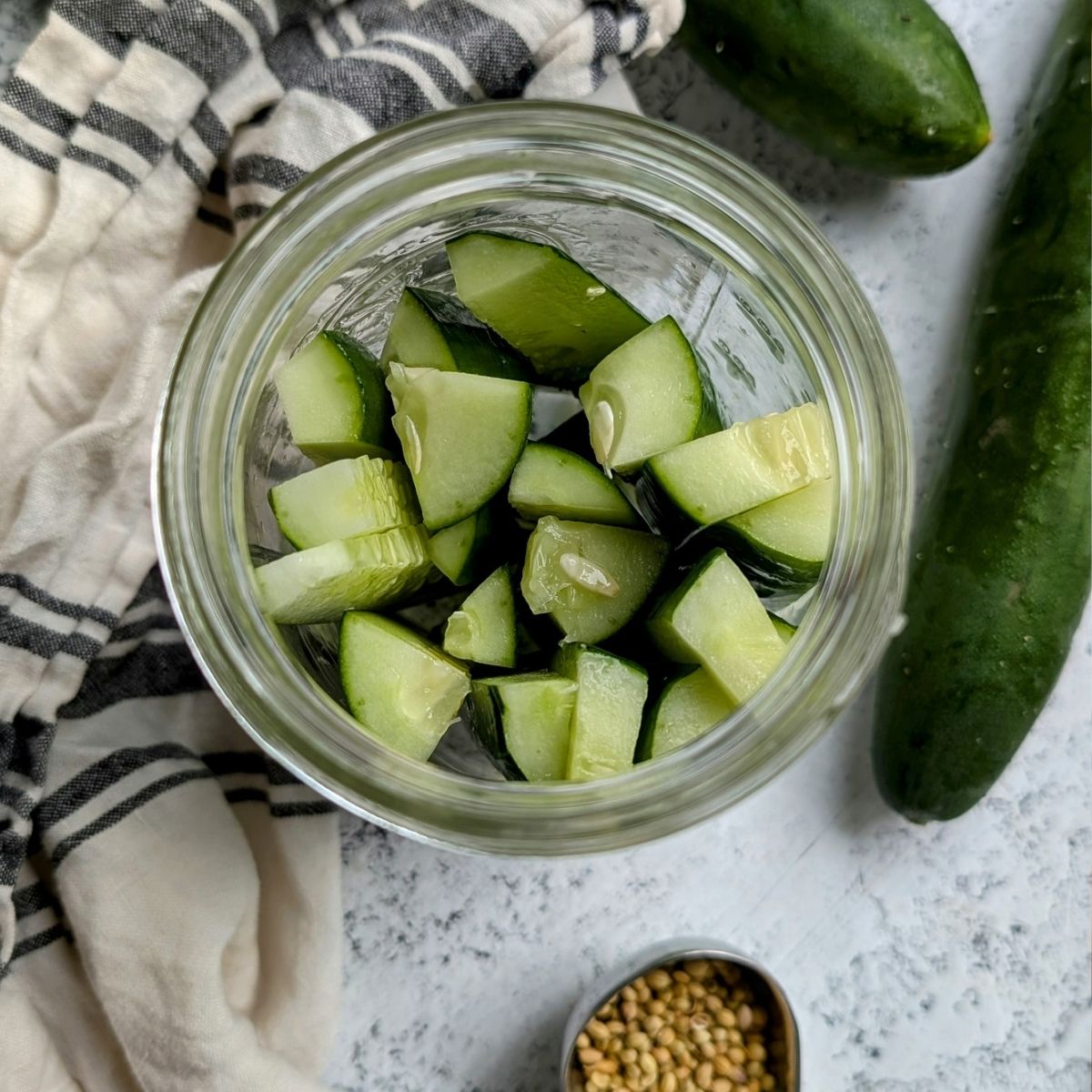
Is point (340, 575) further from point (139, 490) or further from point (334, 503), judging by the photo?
point (139, 490)

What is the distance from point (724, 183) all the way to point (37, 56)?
0.56 metres

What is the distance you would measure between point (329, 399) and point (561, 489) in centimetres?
14

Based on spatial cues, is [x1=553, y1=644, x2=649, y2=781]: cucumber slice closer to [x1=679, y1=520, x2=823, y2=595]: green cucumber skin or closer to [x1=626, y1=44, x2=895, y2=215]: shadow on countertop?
[x1=679, y1=520, x2=823, y2=595]: green cucumber skin

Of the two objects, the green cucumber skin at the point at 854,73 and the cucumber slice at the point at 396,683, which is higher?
the green cucumber skin at the point at 854,73

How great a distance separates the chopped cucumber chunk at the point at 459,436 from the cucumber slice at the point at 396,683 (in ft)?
0.22

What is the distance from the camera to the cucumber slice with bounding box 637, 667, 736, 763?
0.65 metres

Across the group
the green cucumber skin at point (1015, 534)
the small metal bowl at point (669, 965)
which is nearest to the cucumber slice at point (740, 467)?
the green cucumber skin at point (1015, 534)

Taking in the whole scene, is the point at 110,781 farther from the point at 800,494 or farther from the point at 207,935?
the point at 800,494

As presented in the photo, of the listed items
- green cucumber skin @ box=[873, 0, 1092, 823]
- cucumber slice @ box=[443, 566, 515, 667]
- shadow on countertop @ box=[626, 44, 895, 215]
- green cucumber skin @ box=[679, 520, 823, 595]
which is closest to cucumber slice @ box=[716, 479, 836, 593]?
green cucumber skin @ box=[679, 520, 823, 595]

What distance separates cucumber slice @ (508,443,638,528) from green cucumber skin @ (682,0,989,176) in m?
0.42

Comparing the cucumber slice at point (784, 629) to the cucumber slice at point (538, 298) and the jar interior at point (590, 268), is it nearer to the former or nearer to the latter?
the jar interior at point (590, 268)

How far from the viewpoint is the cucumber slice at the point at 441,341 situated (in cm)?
65

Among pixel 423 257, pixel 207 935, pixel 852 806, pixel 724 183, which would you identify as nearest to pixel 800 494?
pixel 724 183

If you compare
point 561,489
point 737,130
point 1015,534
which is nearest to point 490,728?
point 561,489
